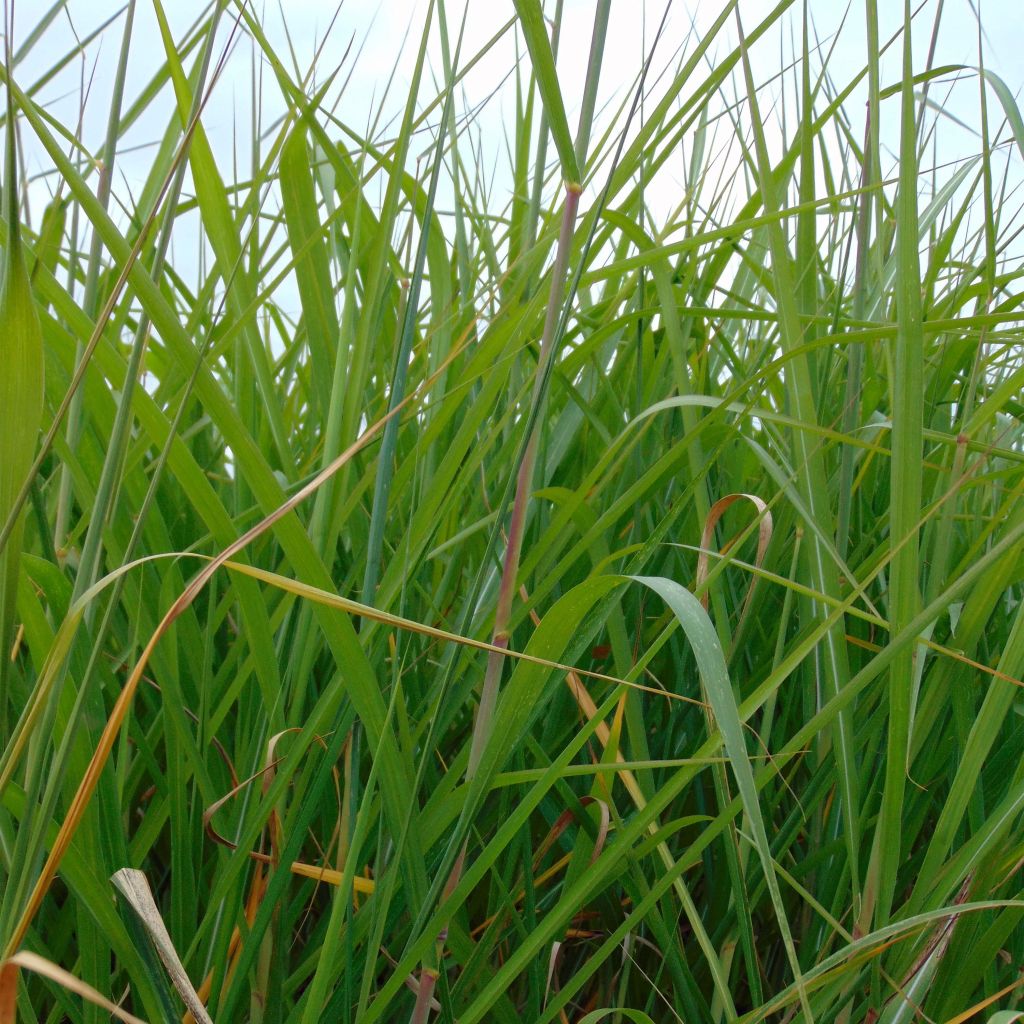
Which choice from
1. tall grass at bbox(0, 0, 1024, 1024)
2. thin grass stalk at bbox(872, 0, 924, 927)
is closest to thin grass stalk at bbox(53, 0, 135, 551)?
tall grass at bbox(0, 0, 1024, 1024)

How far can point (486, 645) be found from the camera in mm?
335

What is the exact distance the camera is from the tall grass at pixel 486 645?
39 centimetres

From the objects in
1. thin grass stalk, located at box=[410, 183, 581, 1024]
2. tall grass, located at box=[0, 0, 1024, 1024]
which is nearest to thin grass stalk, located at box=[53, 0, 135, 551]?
tall grass, located at box=[0, 0, 1024, 1024]

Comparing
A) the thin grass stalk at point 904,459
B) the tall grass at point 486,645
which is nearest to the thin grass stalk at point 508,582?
the tall grass at point 486,645

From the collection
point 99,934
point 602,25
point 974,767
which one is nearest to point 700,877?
point 974,767

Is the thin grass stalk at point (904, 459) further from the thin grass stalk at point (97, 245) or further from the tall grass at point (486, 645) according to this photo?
the thin grass stalk at point (97, 245)

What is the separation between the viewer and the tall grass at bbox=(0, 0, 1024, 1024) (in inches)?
15.2

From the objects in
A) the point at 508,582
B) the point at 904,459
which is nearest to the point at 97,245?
the point at 508,582

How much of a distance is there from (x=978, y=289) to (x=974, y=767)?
37 centimetres

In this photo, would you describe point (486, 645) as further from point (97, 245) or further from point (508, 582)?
point (97, 245)

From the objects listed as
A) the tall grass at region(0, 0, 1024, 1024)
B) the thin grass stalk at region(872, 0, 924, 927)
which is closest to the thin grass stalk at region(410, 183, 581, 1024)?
the tall grass at region(0, 0, 1024, 1024)

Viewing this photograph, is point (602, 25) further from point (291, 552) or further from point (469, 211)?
point (469, 211)

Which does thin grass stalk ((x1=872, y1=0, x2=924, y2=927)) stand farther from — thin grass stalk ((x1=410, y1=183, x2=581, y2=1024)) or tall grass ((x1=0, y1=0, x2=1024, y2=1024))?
thin grass stalk ((x1=410, y1=183, x2=581, y2=1024))

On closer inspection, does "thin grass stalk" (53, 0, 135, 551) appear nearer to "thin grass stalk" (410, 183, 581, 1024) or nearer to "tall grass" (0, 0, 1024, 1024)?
"tall grass" (0, 0, 1024, 1024)
